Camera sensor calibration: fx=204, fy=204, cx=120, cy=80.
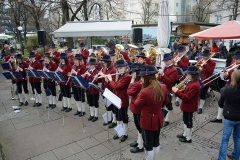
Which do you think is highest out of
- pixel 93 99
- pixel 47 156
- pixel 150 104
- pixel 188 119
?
pixel 150 104

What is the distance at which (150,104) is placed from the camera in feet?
12.1

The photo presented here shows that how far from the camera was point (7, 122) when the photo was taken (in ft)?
24.1

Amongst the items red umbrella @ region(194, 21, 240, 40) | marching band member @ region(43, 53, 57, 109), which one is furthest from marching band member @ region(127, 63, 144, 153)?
marching band member @ region(43, 53, 57, 109)

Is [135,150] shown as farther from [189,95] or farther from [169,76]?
[169,76]

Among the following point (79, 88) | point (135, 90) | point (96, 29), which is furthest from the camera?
point (96, 29)

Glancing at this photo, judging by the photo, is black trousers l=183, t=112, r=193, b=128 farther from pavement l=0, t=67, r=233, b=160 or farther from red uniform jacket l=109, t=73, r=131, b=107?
red uniform jacket l=109, t=73, r=131, b=107

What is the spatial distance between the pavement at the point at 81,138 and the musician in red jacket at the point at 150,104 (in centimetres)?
110

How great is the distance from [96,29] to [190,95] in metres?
10.4

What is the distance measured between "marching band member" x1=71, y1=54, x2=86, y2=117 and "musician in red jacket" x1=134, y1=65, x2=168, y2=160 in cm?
374

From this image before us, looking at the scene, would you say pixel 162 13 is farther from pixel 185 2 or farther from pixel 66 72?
pixel 185 2

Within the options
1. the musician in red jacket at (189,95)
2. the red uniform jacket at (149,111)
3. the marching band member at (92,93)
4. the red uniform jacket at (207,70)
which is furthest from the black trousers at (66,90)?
the red uniform jacket at (207,70)

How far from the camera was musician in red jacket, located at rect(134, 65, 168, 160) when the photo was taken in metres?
3.60

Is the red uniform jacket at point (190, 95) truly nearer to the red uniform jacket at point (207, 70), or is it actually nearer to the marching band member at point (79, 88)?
the red uniform jacket at point (207, 70)

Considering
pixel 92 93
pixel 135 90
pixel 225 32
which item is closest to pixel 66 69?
pixel 92 93
